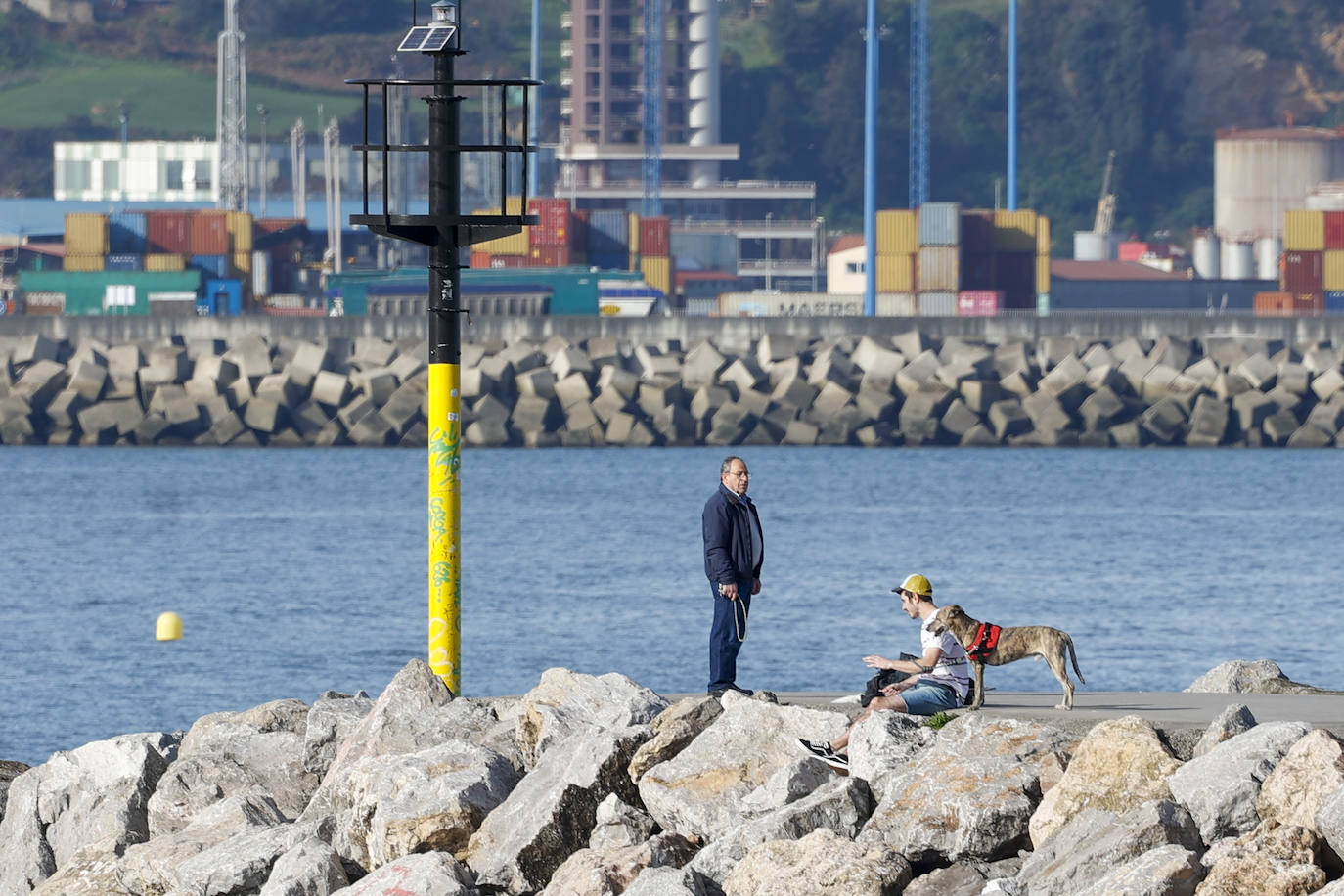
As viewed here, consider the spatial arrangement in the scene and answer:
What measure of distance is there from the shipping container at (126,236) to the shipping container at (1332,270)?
4449cm

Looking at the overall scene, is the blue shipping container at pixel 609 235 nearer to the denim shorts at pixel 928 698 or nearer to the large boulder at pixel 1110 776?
the denim shorts at pixel 928 698

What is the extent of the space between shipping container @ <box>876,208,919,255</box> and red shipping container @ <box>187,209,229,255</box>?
2450cm

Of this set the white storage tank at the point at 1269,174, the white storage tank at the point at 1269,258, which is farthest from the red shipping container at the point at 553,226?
the white storage tank at the point at 1269,174

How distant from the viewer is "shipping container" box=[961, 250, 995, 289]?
87750 mm

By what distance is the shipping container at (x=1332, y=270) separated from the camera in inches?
3402

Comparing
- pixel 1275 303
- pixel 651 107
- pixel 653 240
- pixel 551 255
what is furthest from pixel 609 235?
pixel 651 107

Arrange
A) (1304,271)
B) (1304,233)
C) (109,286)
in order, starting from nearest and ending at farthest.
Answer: (109,286)
(1304,271)
(1304,233)

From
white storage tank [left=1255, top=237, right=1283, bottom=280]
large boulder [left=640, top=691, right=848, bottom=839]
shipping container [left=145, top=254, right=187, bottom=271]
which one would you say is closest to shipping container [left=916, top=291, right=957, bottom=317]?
white storage tank [left=1255, top=237, right=1283, bottom=280]

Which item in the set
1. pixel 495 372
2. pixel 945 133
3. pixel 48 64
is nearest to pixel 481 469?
pixel 495 372

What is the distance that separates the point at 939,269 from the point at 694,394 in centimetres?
2867

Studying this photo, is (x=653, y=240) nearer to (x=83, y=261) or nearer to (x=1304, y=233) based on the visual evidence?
(x=83, y=261)

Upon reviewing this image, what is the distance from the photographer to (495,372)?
56.9 m

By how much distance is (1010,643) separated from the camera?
37.7ft

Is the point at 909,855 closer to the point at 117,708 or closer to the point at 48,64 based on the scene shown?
the point at 117,708
